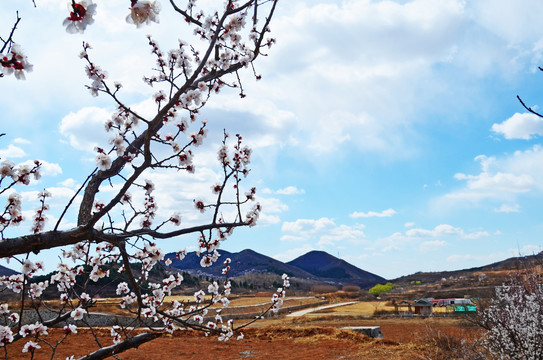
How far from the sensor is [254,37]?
4.66 m

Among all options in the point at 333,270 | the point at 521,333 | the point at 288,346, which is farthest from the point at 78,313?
the point at 333,270

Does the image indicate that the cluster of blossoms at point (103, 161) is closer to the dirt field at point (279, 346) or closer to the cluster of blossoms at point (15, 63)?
the cluster of blossoms at point (15, 63)

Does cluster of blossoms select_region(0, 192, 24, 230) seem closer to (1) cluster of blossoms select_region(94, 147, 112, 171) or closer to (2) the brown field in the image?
(1) cluster of blossoms select_region(94, 147, 112, 171)

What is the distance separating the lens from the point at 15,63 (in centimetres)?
211

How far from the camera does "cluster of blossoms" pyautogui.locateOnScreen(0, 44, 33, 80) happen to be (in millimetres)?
2115

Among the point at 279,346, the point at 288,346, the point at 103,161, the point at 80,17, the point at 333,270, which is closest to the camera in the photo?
the point at 80,17

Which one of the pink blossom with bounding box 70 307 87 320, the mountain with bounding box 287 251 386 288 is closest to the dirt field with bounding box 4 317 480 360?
the pink blossom with bounding box 70 307 87 320

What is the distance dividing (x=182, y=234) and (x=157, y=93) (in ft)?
7.43

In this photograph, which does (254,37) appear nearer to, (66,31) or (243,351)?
(66,31)

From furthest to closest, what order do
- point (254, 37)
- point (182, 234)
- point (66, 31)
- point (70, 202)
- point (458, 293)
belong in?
point (458, 293) < point (254, 37) < point (182, 234) < point (70, 202) < point (66, 31)

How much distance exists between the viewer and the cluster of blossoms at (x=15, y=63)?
2.12 m

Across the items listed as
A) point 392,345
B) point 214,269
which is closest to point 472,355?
point 392,345

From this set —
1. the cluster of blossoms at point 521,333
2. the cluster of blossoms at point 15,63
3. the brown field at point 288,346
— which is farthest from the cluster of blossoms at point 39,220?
the brown field at point 288,346

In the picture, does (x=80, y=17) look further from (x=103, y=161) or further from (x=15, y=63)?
(x=103, y=161)
